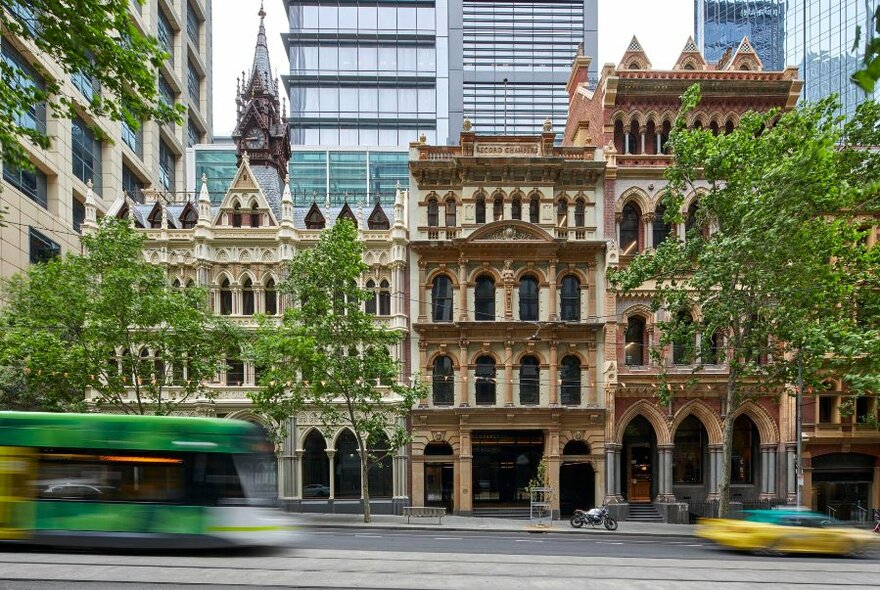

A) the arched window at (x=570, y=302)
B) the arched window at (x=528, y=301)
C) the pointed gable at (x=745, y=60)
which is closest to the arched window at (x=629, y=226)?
the arched window at (x=570, y=302)

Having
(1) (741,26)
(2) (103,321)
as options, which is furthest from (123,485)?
(1) (741,26)

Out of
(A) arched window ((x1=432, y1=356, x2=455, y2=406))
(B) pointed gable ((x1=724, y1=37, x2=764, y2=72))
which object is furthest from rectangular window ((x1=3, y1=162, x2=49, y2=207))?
(B) pointed gable ((x1=724, y1=37, x2=764, y2=72))

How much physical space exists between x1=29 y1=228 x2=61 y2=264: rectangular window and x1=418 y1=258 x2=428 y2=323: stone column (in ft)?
62.9

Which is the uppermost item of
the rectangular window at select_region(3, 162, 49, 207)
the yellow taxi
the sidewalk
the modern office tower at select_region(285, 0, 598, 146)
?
the modern office tower at select_region(285, 0, 598, 146)

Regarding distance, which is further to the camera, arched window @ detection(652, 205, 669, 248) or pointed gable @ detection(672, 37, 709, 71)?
pointed gable @ detection(672, 37, 709, 71)

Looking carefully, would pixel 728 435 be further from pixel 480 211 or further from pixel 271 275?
pixel 271 275

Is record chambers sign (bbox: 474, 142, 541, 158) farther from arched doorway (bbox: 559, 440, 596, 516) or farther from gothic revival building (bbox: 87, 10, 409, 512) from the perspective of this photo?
arched doorway (bbox: 559, 440, 596, 516)

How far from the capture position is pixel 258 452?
15.8 m

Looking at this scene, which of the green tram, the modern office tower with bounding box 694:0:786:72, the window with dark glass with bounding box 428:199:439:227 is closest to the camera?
the green tram

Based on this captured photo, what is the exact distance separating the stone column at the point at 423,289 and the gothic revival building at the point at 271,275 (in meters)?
0.77

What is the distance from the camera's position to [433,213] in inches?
1420

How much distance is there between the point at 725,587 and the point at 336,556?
23.9ft

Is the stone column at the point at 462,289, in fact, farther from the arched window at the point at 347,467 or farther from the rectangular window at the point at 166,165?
the rectangular window at the point at 166,165

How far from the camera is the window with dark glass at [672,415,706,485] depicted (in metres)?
35.2
